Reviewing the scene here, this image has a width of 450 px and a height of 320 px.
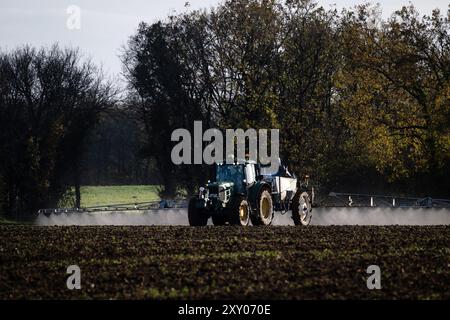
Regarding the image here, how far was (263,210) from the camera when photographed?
1149 inches

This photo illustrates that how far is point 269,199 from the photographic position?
29234 mm

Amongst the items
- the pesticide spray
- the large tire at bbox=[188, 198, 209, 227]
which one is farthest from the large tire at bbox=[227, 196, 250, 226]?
the pesticide spray

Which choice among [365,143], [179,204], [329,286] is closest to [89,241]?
[329,286]

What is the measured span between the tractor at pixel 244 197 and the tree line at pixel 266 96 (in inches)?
507

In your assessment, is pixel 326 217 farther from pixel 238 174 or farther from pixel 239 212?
pixel 239 212

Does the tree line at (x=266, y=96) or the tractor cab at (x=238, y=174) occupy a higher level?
the tree line at (x=266, y=96)

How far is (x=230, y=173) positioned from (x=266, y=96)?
18.1 metres

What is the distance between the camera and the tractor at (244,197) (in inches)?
1119

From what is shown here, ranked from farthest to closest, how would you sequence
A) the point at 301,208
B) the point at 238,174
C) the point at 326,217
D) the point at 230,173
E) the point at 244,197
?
1. the point at 326,217
2. the point at 301,208
3. the point at 230,173
4. the point at 238,174
5. the point at 244,197

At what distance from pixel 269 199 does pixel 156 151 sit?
2391 centimetres

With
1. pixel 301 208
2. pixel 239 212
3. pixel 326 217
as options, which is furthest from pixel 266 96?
pixel 239 212

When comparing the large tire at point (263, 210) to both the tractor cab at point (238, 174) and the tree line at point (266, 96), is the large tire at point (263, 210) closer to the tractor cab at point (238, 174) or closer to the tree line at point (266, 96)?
the tractor cab at point (238, 174)

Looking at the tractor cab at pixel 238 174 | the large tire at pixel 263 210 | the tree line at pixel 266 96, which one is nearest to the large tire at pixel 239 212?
the large tire at pixel 263 210
